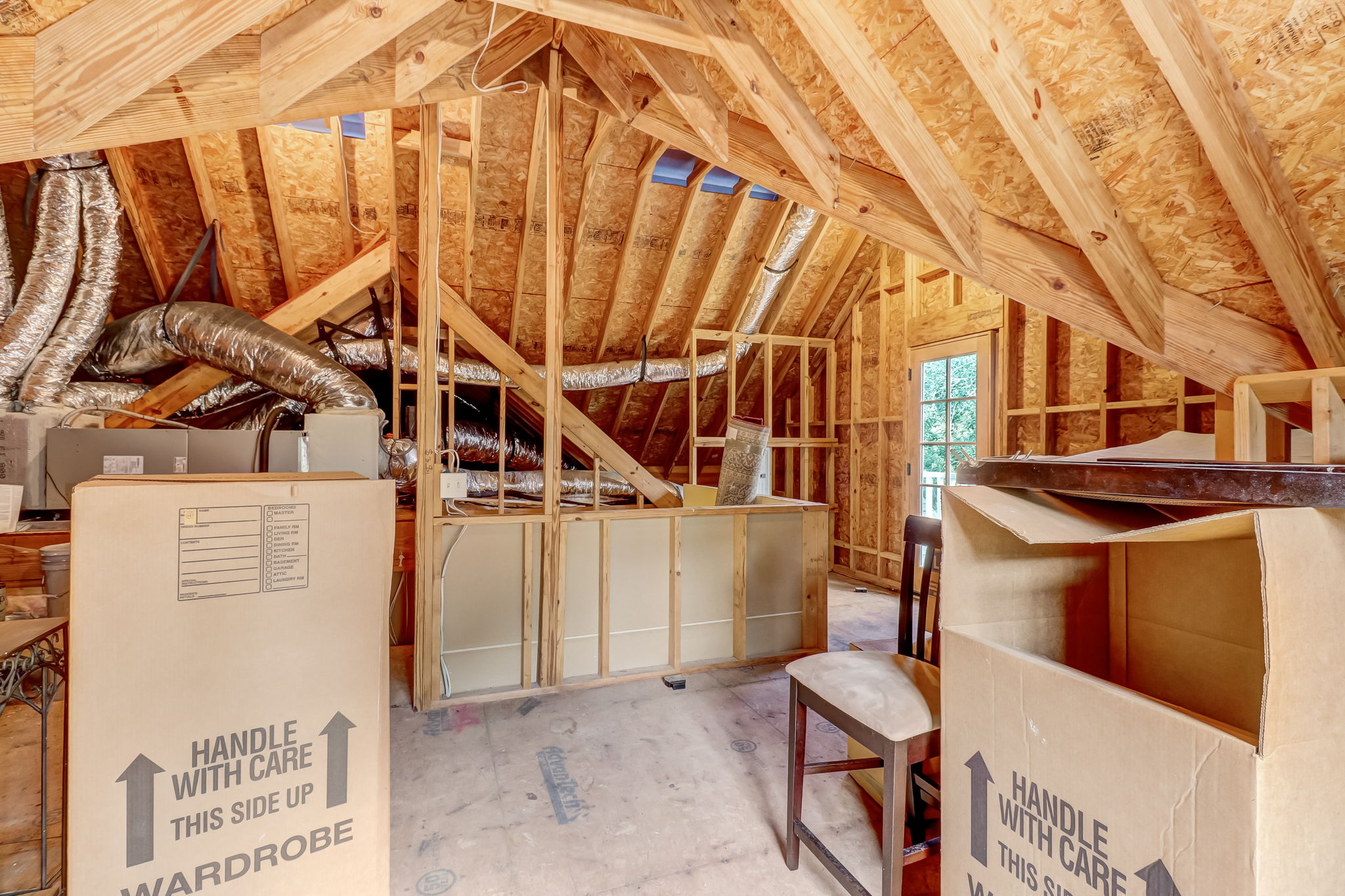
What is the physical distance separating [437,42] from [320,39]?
47 centimetres

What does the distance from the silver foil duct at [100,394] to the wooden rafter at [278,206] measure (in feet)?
3.64

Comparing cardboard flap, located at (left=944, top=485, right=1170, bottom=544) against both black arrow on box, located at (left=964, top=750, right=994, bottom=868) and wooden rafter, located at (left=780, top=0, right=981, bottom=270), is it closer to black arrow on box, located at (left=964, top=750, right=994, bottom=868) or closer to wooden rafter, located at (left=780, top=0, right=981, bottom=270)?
black arrow on box, located at (left=964, top=750, right=994, bottom=868)

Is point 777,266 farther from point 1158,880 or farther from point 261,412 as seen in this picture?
point 1158,880

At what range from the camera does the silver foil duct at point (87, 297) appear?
316cm

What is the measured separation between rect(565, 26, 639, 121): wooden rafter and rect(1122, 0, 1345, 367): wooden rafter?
193 cm

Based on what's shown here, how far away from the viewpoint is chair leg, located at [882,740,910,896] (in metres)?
1.36

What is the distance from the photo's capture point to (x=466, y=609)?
113 inches

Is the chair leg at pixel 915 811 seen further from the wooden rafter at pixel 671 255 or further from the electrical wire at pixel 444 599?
the wooden rafter at pixel 671 255

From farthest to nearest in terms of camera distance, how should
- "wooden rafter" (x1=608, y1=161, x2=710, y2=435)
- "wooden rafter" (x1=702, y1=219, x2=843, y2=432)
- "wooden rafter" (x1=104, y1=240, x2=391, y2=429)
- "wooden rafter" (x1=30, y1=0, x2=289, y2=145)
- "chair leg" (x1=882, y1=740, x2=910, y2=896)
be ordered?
"wooden rafter" (x1=702, y1=219, x2=843, y2=432) < "wooden rafter" (x1=608, y1=161, x2=710, y2=435) < "wooden rafter" (x1=104, y1=240, x2=391, y2=429) < "wooden rafter" (x1=30, y1=0, x2=289, y2=145) < "chair leg" (x1=882, y1=740, x2=910, y2=896)

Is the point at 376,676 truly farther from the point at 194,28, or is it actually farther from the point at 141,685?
the point at 194,28

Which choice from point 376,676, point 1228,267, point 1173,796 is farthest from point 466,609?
Result: point 1228,267

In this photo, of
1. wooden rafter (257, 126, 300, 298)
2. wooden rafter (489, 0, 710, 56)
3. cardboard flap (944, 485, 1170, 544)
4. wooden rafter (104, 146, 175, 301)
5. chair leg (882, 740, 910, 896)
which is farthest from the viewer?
wooden rafter (257, 126, 300, 298)

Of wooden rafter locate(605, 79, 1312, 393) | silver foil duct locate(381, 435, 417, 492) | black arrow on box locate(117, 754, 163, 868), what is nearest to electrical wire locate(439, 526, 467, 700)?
silver foil duct locate(381, 435, 417, 492)

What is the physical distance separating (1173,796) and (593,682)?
2640mm
